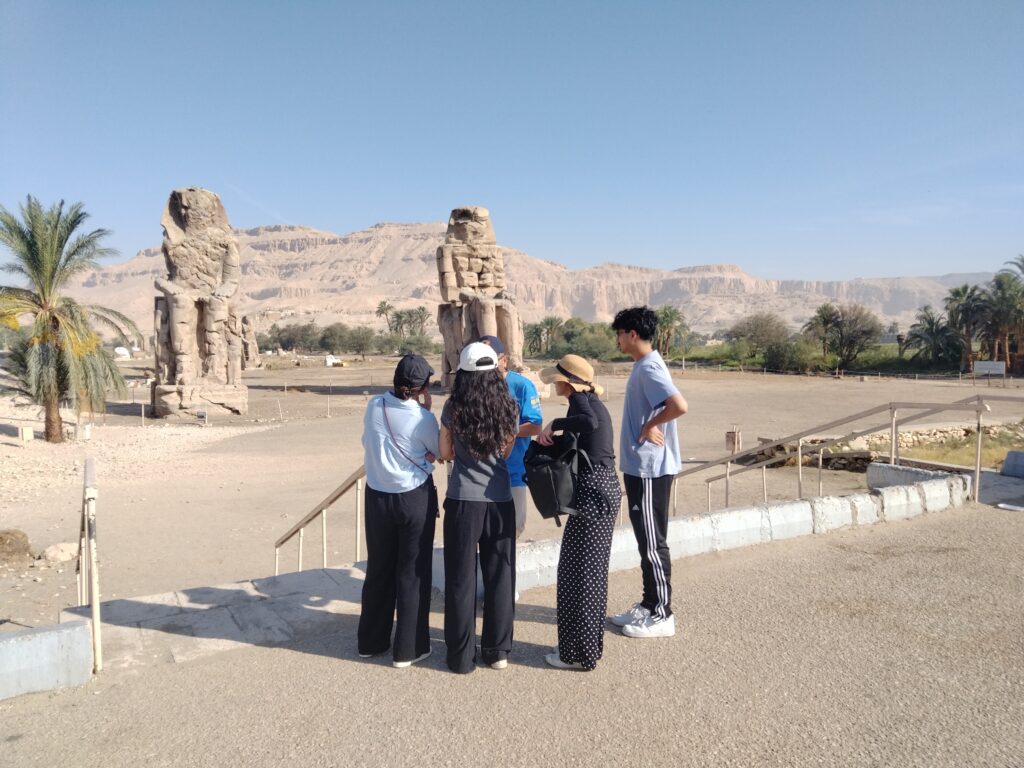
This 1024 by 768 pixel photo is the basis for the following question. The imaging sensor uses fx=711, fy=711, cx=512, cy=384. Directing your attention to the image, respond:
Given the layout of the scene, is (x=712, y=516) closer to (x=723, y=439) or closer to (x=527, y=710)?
(x=527, y=710)

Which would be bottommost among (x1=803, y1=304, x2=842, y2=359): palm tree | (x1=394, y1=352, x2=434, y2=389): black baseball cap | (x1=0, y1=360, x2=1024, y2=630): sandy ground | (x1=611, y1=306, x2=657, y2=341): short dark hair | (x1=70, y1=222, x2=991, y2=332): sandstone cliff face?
(x1=0, y1=360, x2=1024, y2=630): sandy ground

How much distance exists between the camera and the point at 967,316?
143ft

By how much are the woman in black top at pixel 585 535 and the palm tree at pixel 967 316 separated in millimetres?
46670

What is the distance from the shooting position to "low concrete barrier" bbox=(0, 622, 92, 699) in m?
3.17

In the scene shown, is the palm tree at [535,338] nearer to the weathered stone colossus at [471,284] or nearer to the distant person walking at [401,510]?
the weathered stone colossus at [471,284]

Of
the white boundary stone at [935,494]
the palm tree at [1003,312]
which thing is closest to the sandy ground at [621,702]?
the white boundary stone at [935,494]

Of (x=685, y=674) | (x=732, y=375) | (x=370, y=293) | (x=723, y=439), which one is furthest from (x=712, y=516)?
(x=370, y=293)

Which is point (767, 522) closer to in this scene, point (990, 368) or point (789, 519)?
point (789, 519)

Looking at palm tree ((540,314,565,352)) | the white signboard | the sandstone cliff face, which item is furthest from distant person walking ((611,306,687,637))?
the sandstone cliff face

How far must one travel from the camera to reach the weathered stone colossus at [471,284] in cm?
2603

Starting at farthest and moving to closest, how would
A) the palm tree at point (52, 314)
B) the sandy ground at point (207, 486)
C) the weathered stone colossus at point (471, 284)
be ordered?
the weathered stone colossus at point (471, 284) < the palm tree at point (52, 314) < the sandy ground at point (207, 486)

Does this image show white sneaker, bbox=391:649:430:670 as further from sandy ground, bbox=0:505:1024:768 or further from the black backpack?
the black backpack

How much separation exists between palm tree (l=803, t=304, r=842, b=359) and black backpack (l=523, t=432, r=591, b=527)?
5153 cm

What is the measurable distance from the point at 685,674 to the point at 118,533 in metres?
8.26
